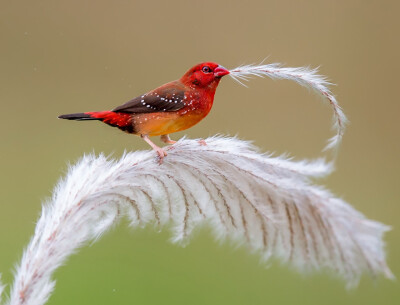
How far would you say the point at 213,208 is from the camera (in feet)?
2.54

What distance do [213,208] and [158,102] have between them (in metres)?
0.26

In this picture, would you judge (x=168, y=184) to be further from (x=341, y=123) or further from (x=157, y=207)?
(x=341, y=123)

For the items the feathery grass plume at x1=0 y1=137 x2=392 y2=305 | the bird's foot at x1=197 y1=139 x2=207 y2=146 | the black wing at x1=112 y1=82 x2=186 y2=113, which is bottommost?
the feathery grass plume at x1=0 y1=137 x2=392 y2=305

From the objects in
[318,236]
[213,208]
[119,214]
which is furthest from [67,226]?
Answer: [318,236]

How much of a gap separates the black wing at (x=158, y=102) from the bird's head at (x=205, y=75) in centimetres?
3

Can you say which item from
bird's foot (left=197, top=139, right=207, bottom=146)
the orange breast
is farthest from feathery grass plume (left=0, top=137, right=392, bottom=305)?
the orange breast

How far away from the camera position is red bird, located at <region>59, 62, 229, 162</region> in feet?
3.07

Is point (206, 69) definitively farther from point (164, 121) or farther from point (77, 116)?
point (77, 116)

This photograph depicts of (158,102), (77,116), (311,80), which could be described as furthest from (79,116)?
(311,80)

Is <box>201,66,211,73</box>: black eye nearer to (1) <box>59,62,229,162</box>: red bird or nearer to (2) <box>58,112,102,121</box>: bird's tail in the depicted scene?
(1) <box>59,62,229,162</box>: red bird

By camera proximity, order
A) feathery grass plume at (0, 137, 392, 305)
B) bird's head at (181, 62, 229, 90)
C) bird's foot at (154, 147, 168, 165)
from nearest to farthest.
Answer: feathery grass plume at (0, 137, 392, 305)
bird's foot at (154, 147, 168, 165)
bird's head at (181, 62, 229, 90)

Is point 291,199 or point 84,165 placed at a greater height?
point 84,165

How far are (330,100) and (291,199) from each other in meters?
0.14

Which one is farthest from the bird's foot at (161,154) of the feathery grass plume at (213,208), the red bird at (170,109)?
the red bird at (170,109)
